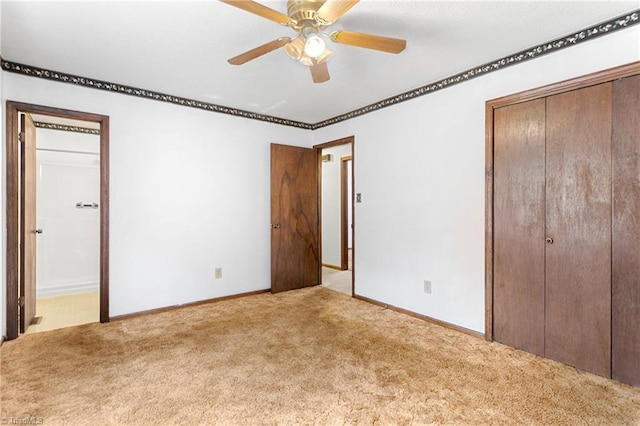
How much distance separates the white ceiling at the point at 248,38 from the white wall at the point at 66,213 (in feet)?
6.07

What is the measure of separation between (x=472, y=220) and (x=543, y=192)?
23.5 inches

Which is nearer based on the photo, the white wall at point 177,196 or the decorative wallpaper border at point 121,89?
the decorative wallpaper border at point 121,89

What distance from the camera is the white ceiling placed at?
201 centimetres

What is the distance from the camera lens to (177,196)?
144 inches

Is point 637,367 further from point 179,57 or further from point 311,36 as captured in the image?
point 179,57

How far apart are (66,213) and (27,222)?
61.0 inches

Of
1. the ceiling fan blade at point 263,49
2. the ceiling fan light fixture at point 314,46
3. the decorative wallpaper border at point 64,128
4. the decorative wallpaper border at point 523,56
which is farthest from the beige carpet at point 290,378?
the decorative wallpaper border at point 64,128

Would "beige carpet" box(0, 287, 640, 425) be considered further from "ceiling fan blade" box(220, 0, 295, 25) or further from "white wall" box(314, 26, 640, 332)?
"ceiling fan blade" box(220, 0, 295, 25)

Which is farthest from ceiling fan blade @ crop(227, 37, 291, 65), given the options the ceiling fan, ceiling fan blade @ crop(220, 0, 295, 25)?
ceiling fan blade @ crop(220, 0, 295, 25)

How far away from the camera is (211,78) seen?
3092 millimetres

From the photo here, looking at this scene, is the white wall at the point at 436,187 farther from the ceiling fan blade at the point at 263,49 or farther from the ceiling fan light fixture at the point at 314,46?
the ceiling fan blade at the point at 263,49

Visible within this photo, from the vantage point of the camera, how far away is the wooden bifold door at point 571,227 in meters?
2.10

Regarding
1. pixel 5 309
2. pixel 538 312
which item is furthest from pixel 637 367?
pixel 5 309

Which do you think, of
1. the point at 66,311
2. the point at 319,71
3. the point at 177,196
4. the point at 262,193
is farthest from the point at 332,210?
the point at 66,311
